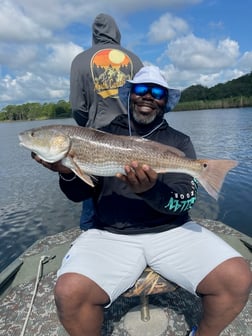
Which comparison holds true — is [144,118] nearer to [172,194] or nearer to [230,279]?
[172,194]

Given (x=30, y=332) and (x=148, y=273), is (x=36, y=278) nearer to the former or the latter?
(x=30, y=332)

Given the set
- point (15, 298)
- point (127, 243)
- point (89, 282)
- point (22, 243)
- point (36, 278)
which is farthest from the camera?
point (22, 243)

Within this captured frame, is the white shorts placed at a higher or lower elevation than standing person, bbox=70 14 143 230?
lower

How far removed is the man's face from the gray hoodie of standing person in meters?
1.02

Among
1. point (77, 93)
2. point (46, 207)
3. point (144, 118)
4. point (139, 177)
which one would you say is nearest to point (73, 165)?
point (139, 177)

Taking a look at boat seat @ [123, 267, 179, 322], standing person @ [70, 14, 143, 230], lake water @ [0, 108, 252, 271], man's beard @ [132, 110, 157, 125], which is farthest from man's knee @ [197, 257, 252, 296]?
lake water @ [0, 108, 252, 271]

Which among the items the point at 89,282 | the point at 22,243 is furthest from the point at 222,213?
the point at 89,282

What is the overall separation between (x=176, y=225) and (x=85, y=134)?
119 cm

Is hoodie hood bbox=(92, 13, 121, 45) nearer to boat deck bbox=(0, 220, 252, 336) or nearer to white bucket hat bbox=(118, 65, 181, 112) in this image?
white bucket hat bbox=(118, 65, 181, 112)

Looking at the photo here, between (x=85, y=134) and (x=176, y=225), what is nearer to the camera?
(x=85, y=134)

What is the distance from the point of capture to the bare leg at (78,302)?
2.25m

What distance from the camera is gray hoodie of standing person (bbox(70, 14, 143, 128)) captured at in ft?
13.4

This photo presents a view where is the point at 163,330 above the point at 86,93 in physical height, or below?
below

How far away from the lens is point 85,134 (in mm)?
2734
